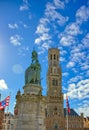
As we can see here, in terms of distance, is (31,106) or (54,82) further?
(54,82)

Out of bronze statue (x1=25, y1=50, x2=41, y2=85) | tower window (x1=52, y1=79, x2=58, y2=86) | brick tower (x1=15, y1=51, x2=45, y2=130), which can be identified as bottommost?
brick tower (x1=15, y1=51, x2=45, y2=130)

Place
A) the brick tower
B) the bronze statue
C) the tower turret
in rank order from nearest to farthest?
the brick tower → the bronze statue → the tower turret

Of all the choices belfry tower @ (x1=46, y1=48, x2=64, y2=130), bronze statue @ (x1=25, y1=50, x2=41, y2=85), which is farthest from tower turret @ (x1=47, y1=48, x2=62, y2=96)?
bronze statue @ (x1=25, y1=50, x2=41, y2=85)

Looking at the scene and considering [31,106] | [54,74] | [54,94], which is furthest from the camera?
[54,74]

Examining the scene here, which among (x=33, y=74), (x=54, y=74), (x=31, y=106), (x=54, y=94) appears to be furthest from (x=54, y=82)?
(x=31, y=106)

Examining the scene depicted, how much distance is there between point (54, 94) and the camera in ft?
328

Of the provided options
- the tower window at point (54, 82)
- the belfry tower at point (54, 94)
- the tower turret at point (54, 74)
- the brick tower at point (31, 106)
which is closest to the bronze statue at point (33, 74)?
the brick tower at point (31, 106)

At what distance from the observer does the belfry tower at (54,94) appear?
91125mm

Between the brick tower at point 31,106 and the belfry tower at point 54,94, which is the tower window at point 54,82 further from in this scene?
the brick tower at point 31,106

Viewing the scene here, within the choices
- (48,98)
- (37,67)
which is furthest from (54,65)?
(37,67)

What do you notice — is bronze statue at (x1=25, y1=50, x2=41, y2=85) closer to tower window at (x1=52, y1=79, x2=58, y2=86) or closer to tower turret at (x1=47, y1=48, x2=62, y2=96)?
tower turret at (x1=47, y1=48, x2=62, y2=96)

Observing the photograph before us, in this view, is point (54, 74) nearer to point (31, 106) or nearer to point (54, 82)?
point (54, 82)

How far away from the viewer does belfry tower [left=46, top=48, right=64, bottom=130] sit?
9112 cm

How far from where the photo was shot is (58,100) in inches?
3858
